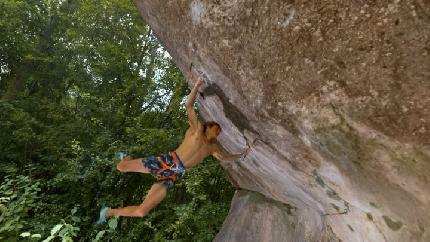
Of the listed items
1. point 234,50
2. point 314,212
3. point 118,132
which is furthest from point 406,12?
point 118,132

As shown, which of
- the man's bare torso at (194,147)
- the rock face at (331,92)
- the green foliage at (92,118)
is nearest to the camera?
the rock face at (331,92)

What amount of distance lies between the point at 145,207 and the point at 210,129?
1595 mm

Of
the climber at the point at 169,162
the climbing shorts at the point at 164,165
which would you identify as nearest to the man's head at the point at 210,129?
the climber at the point at 169,162

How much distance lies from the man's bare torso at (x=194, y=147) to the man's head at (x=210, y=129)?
0.27 ft

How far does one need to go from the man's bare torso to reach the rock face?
1.71ft

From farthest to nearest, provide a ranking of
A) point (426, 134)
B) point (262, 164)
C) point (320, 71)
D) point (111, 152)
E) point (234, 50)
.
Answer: point (111, 152) → point (262, 164) → point (234, 50) → point (320, 71) → point (426, 134)

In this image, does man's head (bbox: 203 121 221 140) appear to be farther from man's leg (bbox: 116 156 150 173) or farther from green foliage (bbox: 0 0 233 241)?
green foliage (bbox: 0 0 233 241)

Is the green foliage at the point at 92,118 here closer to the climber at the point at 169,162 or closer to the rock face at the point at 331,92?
the climber at the point at 169,162

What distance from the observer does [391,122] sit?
3650 millimetres

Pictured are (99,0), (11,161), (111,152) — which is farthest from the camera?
(99,0)

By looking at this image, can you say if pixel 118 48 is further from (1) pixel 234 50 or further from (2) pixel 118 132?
(1) pixel 234 50

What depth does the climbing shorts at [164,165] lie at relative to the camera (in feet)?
20.5

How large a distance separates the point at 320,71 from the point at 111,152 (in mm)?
11311

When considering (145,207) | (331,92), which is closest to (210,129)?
(145,207)
